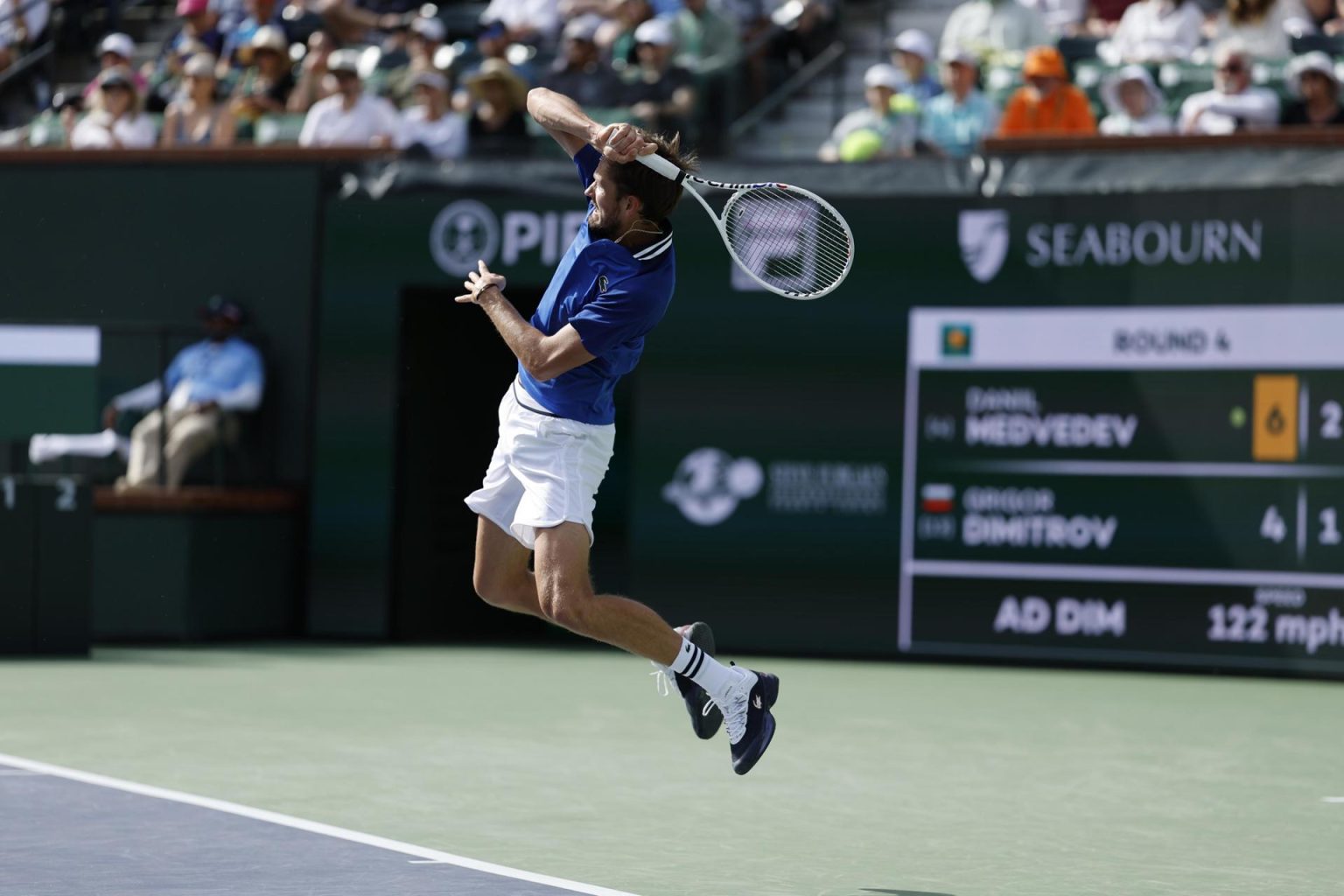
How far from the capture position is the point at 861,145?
12680mm

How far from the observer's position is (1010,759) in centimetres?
818

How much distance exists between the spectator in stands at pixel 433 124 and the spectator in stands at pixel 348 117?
5.1 inches

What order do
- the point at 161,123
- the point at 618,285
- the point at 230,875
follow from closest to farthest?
the point at 230,875
the point at 618,285
the point at 161,123

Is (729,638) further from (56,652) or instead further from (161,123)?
(161,123)

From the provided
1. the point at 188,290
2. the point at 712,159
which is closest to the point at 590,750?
the point at 712,159

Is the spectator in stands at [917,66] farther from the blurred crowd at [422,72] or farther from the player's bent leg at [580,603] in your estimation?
the player's bent leg at [580,603]

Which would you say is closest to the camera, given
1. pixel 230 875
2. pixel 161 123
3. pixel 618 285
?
pixel 230 875

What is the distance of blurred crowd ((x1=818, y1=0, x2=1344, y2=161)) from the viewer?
1177 cm

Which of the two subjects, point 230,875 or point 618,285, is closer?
point 230,875

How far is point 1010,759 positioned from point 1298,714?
2313 mm

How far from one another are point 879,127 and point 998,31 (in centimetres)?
126

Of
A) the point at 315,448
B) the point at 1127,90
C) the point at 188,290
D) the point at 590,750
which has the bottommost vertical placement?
the point at 590,750

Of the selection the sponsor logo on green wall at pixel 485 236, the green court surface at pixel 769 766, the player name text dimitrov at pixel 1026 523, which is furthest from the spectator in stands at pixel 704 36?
the green court surface at pixel 769 766

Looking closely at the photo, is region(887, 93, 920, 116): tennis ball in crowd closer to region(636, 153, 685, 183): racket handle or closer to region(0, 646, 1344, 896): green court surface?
region(0, 646, 1344, 896): green court surface
